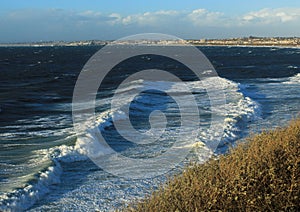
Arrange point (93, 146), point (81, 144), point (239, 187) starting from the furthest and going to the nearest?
point (93, 146) → point (81, 144) → point (239, 187)

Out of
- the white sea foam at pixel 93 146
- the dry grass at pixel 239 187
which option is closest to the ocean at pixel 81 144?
the white sea foam at pixel 93 146

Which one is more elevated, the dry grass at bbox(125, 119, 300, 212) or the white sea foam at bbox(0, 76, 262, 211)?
the dry grass at bbox(125, 119, 300, 212)

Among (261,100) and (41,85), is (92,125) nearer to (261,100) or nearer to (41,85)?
(261,100)

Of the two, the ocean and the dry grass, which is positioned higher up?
the dry grass

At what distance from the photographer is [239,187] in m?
6.90

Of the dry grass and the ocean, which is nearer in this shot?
the dry grass

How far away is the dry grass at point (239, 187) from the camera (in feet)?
21.4

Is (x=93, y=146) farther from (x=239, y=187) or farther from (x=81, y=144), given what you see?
(x=239, y=187)

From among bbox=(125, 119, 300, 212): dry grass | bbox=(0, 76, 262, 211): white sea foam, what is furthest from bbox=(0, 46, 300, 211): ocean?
bbox=(125, 119, 300, 212): dry grass

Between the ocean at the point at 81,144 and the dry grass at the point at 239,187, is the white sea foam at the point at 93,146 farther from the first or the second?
the dry grass at the point at 239,187

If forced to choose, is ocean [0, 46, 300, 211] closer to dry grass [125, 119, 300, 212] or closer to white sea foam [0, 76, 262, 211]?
white sea foam [0, 76, 262, 211]

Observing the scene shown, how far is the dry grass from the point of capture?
21.4ft

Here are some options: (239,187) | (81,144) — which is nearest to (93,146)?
(81,144)

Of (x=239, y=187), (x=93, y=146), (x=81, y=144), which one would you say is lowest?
(x=93, y=146)
